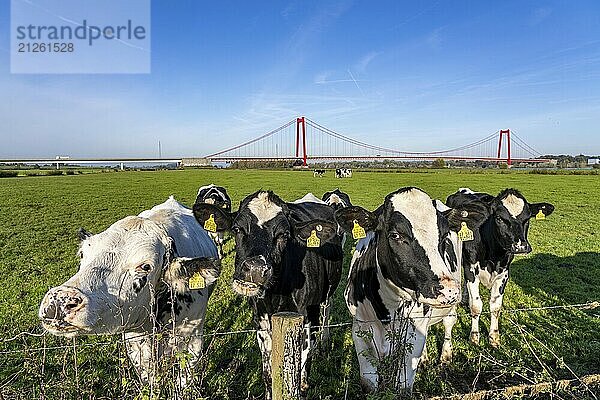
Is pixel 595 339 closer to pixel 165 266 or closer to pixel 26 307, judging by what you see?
pixel 165 266

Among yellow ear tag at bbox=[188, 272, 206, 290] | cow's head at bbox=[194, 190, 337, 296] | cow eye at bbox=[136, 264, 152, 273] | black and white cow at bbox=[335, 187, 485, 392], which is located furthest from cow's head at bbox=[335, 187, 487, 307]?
cow eye at bbox=[136, 264, 152, 273]

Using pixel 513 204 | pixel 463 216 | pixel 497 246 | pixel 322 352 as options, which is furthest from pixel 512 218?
pixel 322 352

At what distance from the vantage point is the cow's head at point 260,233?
3043 millimetres

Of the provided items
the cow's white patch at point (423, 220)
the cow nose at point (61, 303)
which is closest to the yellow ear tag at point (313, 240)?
the cow's white patch at point (423, 220)

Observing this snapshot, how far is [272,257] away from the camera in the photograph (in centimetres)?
335

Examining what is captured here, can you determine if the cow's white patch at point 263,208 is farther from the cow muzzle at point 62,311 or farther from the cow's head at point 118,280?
the cow muzzle at point 62,311

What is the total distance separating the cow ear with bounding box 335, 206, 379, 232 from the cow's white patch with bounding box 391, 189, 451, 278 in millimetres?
236

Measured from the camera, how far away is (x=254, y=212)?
139 inches

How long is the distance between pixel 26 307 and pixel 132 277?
4.76 metres

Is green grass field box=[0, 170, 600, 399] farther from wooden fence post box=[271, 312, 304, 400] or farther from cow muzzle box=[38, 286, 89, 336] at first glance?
wooden fence post box=[271, 312, 304, 400]

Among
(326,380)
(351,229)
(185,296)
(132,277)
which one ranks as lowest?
(326,380)

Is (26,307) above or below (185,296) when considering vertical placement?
below

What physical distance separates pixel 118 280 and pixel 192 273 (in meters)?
0.50

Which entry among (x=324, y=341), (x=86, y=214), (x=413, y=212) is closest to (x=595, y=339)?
Answer: (x=324, y=341)
